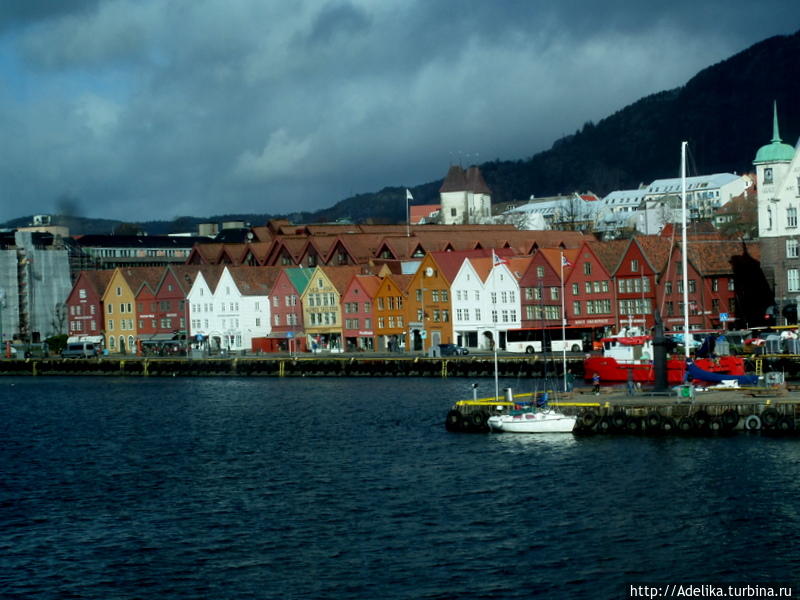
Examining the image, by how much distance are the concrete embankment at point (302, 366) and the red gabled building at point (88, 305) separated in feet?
46.1

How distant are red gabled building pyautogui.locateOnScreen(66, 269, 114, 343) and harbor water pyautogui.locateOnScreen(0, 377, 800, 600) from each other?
80.6 metres

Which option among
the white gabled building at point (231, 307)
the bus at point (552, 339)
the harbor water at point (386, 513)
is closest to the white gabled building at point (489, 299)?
the bus at point (552, 339)

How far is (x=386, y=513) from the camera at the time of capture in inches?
1791

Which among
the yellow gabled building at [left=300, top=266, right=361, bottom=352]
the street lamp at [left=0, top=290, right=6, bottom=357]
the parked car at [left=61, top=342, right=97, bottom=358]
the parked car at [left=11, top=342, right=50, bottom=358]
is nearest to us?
the yellow gabled building at [left=300, top=266, right=361, bottom=352]

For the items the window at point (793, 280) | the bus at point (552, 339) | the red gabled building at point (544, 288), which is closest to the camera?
the window at point (793, 280)

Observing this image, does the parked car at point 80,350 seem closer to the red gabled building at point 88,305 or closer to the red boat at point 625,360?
the red gabled building at point 88,305

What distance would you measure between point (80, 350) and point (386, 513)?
106 m

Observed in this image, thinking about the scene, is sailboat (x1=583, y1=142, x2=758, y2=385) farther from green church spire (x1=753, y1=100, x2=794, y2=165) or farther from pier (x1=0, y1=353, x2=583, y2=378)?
green church spire (x1=753, y1=100, x2=794, y2=165)

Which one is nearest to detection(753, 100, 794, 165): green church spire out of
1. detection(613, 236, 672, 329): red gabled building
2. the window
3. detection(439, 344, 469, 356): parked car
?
the window

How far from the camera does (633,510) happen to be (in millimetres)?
43906

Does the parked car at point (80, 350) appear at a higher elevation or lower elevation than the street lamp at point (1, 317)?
lower

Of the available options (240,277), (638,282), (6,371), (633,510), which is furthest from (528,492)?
(6,371)

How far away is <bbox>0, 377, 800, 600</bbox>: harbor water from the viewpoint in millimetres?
36750

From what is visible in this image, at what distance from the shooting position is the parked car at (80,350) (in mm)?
143100
